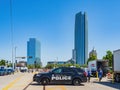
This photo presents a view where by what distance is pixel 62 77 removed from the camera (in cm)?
2919

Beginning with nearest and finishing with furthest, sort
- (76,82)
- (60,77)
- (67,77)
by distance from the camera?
(60,77) < (67,77) < (76,82)

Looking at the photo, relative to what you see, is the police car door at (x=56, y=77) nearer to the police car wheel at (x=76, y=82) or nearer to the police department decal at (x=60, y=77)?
the police department decal at (x=60, y=77)

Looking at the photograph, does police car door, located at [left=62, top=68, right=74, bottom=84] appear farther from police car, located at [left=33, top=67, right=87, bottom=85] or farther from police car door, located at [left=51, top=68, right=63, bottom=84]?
police car door, located at [left=51, top=68, right=63, bottom=84]

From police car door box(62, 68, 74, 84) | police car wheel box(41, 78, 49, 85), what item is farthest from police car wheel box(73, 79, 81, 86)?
police car wheel box(41, 78, 49, 85)

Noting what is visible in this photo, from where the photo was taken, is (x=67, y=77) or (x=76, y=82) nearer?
(x=67, y=77)

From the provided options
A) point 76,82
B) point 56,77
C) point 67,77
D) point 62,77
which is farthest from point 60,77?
point 76,82

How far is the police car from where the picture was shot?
95.0ft

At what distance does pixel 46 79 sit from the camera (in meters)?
29.0

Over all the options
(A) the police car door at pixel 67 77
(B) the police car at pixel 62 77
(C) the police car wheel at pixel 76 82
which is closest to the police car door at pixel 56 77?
(B) the police car at pixel 62 77

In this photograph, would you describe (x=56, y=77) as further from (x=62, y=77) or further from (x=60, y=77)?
(x=62, y=77)

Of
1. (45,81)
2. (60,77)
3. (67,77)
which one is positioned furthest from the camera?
(67,77)

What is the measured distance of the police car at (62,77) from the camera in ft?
95.0

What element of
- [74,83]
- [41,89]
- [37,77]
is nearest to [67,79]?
[74,83]

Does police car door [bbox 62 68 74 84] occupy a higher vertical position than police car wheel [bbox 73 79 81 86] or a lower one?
higher
